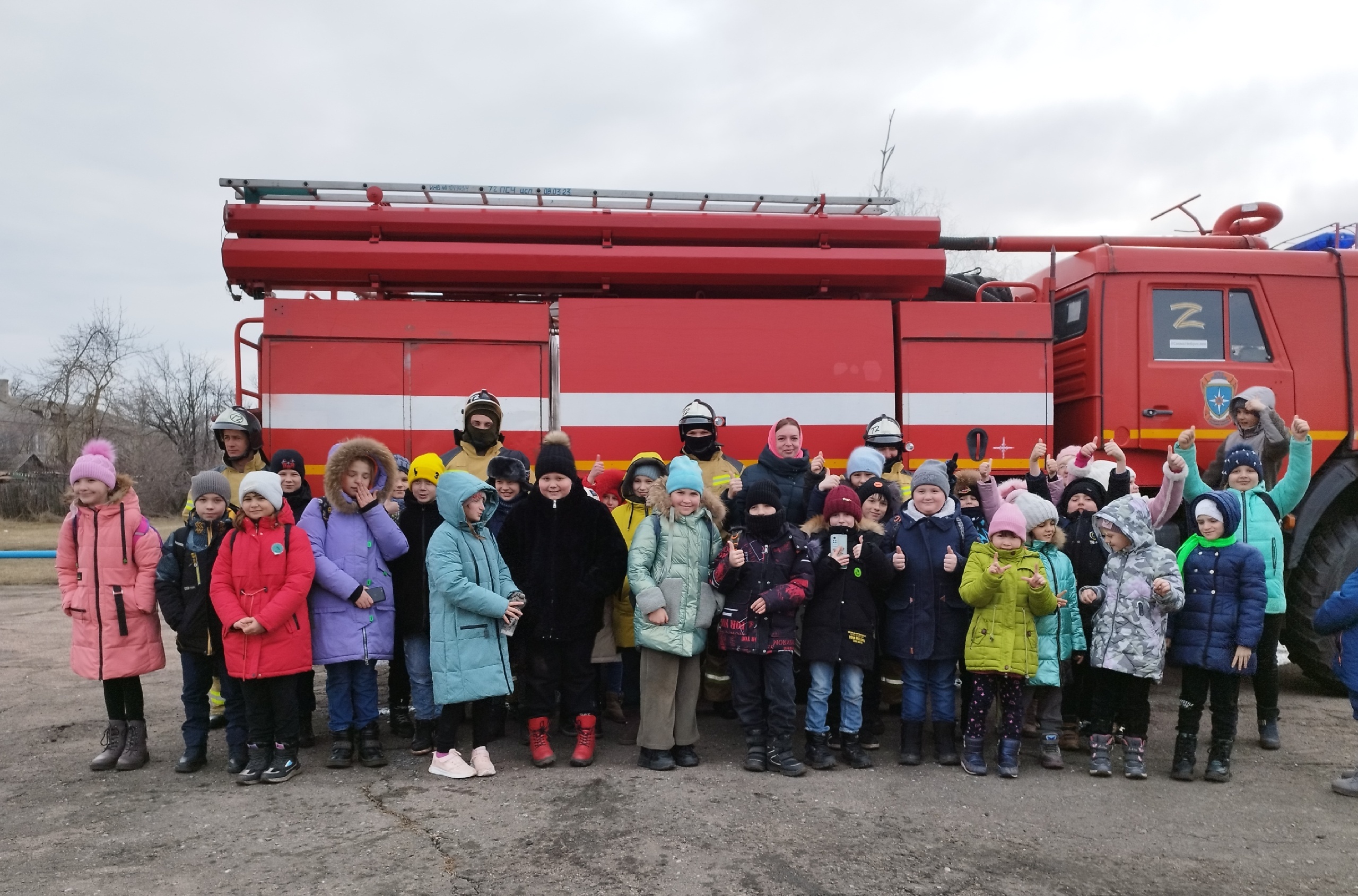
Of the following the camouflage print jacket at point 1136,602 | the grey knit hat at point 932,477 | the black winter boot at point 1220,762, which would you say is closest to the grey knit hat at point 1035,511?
the camouflage print jacket at point 1136,602

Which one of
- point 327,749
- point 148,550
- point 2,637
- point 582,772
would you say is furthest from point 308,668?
point 2,637

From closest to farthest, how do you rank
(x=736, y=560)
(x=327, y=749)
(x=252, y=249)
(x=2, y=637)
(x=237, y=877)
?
1. (x=237, y=877)
2. (x=736, y=560)
3. (x=327, y=749)
4. (x=252, y=249)
5. (x=2, y=637)

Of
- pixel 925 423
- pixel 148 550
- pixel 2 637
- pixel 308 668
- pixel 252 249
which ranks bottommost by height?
pixel 2 637

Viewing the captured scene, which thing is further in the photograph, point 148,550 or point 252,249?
point 252,249

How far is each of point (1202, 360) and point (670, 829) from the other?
4863mm

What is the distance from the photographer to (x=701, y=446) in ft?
17.8

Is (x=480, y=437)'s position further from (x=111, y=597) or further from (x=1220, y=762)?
(x=1220, y=762)

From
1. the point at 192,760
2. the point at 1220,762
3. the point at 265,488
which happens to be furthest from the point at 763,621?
the point at 192,760

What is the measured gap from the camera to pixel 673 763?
14.6 feet

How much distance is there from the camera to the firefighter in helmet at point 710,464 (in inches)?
211

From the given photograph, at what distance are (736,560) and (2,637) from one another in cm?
843

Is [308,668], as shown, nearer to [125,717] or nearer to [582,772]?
[125,717]

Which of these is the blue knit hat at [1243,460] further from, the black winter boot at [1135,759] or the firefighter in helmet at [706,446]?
the firefighter in helmet at [706,446]

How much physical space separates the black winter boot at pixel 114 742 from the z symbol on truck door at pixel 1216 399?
22.6ft
